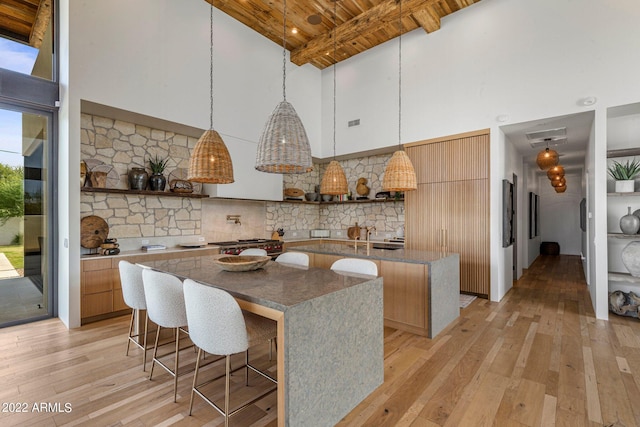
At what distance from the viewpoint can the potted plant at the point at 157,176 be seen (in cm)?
445

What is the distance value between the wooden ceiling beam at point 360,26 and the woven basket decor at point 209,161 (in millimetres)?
3635

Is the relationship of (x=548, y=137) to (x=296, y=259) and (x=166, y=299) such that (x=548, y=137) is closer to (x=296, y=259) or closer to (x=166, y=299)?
(x=296, y=259)

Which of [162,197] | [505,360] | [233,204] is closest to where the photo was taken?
[505,360]

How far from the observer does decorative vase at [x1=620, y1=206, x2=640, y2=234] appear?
3.72 m

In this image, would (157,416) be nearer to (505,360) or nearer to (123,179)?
(505,360)

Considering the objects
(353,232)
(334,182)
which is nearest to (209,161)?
(334,182)

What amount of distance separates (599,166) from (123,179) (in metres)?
6.26

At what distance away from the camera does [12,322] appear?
3.56 metres

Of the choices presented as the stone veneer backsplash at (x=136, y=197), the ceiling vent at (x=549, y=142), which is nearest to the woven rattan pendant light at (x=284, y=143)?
the stone veneer backsplash at (x=136, y=197)

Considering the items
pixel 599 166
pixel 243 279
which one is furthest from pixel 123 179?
pixel 599 166

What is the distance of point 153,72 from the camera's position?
4191 mm

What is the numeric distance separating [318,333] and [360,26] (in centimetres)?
499

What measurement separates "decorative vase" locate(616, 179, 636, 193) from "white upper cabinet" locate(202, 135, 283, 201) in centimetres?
489

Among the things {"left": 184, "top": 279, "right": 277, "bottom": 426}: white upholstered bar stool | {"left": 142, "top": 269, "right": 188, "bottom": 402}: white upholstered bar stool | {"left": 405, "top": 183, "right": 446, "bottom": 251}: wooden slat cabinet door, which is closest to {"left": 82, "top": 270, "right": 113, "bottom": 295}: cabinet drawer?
{"left": 142, "top": 269, "right": 188, "bottom": 402}: white upholstered bar stool
